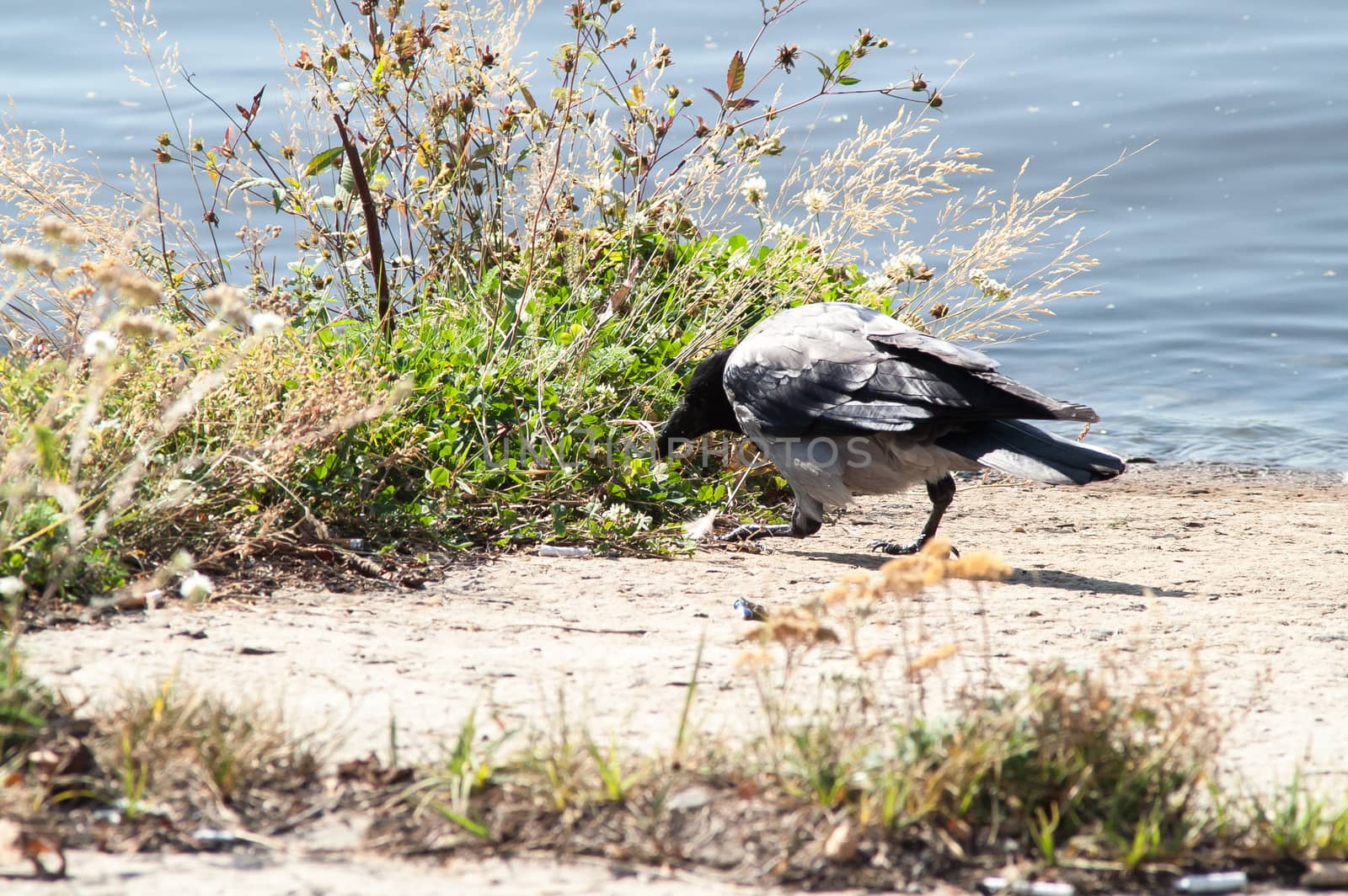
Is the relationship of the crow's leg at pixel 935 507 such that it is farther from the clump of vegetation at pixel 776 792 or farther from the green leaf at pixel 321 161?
the clump of vegetation at pixel 776 792

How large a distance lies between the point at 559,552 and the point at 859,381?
1382mm

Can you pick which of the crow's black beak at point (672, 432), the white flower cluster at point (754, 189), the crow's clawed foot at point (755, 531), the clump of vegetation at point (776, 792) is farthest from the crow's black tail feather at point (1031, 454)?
the clump of vegetation at point (776, 792)

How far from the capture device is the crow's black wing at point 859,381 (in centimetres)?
501

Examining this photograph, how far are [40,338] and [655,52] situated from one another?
2.79m

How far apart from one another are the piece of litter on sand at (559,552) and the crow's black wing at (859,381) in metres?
1.05

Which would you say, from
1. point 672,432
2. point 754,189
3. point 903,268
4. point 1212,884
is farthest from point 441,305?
point 1212,884

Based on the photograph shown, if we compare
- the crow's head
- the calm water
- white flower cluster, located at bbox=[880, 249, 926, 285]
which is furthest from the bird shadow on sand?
the calm water

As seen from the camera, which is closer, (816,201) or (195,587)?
(195,587)

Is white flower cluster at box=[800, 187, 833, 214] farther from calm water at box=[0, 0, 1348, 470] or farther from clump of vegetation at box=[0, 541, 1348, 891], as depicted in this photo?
clump of vegetation at box=[0, 541, 1348, 891]

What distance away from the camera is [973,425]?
209 inches

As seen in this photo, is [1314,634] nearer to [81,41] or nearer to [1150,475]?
[1150,475]

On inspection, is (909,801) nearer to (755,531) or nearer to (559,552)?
(559,552)

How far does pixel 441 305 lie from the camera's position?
5883 millimetres

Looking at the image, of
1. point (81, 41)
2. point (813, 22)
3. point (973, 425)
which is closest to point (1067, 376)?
point (973, 425)
